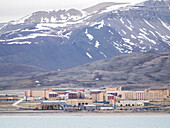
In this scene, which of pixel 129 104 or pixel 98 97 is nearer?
pixel 129 104

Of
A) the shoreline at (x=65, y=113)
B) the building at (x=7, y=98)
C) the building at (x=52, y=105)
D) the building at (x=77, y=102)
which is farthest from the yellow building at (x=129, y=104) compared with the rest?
the building at (x=7, y=98)

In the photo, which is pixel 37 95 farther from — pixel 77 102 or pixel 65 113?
pixel 65 113

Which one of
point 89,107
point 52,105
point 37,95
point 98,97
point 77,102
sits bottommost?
point 89,107

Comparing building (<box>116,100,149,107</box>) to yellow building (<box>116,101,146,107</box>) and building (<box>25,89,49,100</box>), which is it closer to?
yellow building (<box>116,101,146,107</box>)

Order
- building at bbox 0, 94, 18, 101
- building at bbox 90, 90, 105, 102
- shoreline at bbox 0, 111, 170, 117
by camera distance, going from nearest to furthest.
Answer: shoreline at bbox 0, 111, 170, 117 < building at bbox 90, 90, 105, 102 < building at bbox 0, 94, 18, 101

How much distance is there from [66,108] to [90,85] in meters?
56.2

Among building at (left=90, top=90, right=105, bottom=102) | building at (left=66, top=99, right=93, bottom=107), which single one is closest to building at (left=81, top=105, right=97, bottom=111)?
building at (left=66, top=99, right=93, bottom=107)
